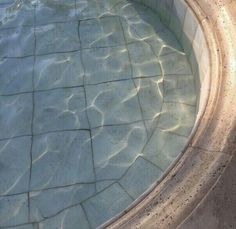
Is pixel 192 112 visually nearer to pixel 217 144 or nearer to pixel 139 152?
pixel 139 152

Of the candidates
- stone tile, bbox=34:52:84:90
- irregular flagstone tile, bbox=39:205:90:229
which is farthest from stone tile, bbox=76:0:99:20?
irregular flagstone tile, bbox=39:205:90:229

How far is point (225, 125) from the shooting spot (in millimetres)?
4289

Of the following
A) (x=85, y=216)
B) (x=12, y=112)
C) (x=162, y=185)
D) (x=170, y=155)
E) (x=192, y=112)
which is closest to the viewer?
(x=162, y=185)

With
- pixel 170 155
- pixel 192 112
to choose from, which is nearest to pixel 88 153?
pixel 170 155

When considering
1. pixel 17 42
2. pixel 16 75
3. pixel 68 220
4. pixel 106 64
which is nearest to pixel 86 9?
pixel 17 42

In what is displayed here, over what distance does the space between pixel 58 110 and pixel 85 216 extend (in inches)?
61.2

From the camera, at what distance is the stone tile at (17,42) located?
6.41 metres

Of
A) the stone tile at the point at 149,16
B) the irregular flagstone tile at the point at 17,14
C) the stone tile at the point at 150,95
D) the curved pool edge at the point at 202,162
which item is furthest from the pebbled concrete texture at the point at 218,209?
the irregular flagstone tile at the point at 17,14

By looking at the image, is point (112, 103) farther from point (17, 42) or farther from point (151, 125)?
point (17, 42)

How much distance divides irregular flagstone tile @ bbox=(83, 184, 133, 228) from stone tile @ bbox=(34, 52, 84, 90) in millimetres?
1717

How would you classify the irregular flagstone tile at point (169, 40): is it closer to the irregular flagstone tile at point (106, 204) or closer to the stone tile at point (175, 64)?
the stone tile at point (175, 64)

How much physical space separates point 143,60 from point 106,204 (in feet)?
7.19

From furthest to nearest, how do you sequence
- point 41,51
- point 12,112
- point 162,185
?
1. point 41,51
2. point 12,112
3. point 162,185

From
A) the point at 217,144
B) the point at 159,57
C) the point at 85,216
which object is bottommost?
the point at 85,216
